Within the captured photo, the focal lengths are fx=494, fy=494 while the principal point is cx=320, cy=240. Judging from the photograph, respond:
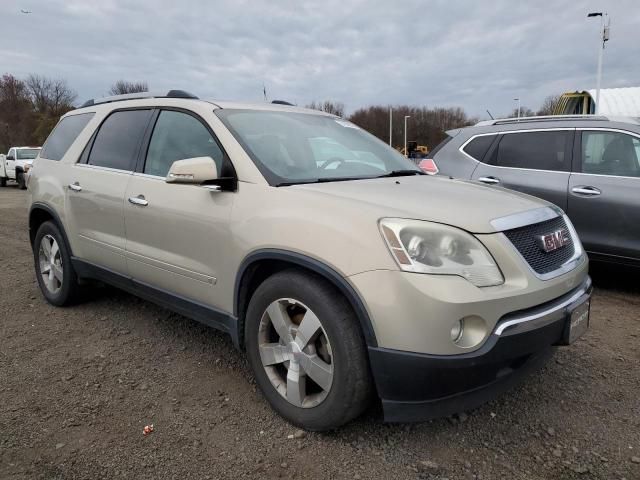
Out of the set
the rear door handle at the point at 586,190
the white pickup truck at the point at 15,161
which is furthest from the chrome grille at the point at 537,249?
the white pickup truck at the point at 15,161

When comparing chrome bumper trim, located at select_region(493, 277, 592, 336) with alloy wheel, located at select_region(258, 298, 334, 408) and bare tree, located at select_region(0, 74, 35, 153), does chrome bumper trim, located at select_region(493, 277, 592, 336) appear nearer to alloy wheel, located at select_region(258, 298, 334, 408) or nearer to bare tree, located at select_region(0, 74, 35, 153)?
alloy wheel, located at select_region(258, 298, 334, 408)

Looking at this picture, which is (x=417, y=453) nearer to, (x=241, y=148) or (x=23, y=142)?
(x=241, y=148)

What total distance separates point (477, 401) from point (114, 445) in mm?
1753

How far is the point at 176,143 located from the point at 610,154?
4.06 meters

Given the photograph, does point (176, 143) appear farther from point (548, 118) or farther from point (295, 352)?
point (548, 118)

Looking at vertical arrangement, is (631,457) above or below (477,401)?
below

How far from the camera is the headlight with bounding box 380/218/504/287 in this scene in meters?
2.09

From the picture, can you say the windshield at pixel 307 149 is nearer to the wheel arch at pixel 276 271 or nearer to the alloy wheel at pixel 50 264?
the wheel arch at pixel 276 271

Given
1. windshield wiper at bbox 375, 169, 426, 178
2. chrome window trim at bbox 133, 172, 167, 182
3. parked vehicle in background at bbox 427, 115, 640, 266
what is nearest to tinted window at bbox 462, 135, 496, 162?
parked vehicle in background at bbox 427, 115, 640, 266

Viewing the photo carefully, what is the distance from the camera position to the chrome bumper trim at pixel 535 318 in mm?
2084

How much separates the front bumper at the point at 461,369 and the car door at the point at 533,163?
3.13 metres

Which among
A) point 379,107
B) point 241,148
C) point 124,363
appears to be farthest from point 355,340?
point 379,107

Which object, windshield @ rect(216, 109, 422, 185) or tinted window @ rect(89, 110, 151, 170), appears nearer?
windshield @ rect(216, 109, 422, 185)

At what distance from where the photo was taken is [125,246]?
11.4 ft
